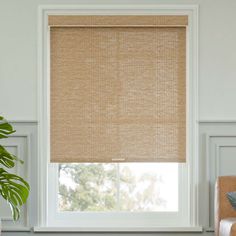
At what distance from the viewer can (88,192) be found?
5211mm

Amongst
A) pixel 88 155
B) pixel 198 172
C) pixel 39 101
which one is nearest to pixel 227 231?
pixel 198 172

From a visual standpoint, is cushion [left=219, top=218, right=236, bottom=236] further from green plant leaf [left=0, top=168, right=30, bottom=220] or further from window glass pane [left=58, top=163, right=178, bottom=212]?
green plant leaf [left=0, top=168, right=30, bottom=220]

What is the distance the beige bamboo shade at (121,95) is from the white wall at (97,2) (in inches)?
6.0

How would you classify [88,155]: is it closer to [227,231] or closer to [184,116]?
[184,116]

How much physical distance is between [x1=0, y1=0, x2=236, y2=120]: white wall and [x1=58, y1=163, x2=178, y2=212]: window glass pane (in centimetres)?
57

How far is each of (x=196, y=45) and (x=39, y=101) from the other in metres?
1.25

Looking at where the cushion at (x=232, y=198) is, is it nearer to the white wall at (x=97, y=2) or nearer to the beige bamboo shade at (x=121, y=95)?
the beige bamboo shade at (x=121, y=95)

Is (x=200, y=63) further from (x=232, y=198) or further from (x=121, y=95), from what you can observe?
(x=232, y=198)

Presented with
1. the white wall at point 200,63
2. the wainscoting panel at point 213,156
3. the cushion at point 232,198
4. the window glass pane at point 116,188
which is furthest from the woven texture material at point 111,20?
the cushion at point 232,198

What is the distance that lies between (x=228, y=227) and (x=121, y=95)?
4.41ft

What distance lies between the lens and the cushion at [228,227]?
4.21 metres

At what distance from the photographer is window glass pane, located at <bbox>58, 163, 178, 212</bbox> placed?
5203 millimetres

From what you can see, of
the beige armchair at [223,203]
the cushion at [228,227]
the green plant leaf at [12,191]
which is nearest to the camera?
the cushion at [228,227]

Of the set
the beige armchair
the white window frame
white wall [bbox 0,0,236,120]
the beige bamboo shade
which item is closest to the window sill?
the white window frame
